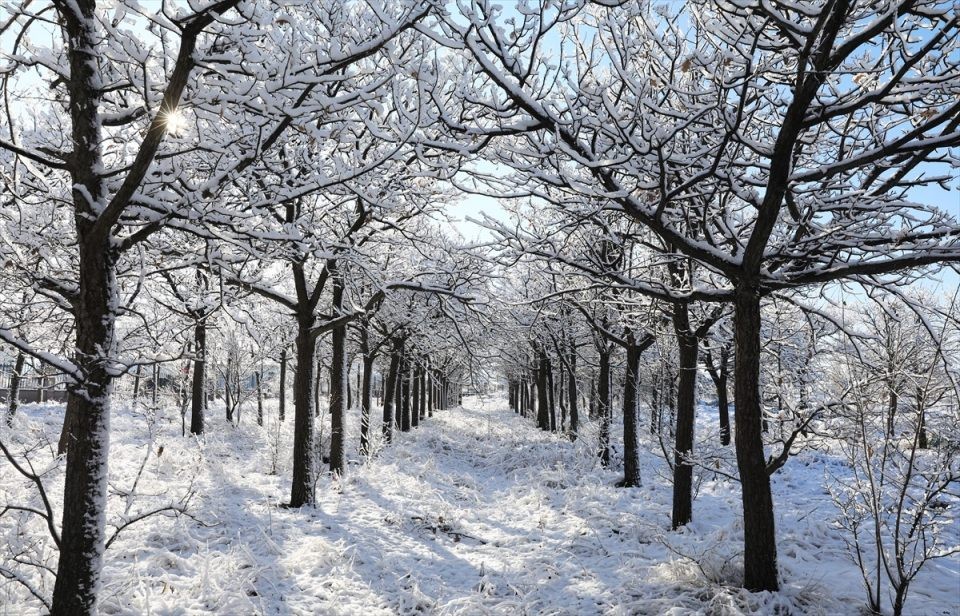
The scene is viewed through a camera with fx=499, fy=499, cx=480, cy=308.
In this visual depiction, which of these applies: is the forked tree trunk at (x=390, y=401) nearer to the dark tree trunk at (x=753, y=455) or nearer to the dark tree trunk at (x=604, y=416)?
the dark tree trunk at (x=604, y=416)

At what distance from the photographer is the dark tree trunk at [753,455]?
464 cm

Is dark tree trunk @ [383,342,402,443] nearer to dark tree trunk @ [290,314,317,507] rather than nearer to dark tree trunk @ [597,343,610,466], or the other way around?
dark tree trunk @ [597,343,610,466]

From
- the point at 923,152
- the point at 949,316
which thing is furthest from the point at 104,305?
the point at 923,152

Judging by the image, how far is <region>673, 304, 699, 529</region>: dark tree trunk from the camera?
7.41 m

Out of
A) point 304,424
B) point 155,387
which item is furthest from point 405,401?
point 304,424

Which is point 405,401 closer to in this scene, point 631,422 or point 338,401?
point 338,401

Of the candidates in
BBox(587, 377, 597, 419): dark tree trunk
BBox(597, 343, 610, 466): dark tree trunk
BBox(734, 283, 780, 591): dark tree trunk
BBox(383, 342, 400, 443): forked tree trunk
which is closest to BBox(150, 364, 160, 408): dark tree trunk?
BBox(383, 342, 400, 443): forked tree trunk

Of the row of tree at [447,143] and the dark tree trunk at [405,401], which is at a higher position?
the row of tree at [447,143]

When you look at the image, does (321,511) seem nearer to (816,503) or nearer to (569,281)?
(569,281)

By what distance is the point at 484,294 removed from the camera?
8203 millimetres

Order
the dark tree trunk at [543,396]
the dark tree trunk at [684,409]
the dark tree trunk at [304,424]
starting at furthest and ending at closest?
1. the dark tree trunk at [543,396]
2. the dark tree trunk at [304,424]
3. the dark tree trunk at [684,409]

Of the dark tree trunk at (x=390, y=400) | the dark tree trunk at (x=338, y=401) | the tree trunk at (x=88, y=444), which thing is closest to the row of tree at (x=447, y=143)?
the tree trunk at (x=88, y=444)

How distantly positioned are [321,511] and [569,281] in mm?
5689

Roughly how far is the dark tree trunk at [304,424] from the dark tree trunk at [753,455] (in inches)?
242
